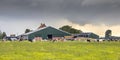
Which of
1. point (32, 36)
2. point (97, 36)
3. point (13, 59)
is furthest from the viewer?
point (97, 36)

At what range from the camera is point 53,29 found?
12794cm

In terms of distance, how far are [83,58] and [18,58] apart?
20.8ft

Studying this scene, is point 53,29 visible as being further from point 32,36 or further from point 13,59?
point 13,59

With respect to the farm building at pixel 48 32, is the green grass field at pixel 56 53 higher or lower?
lower

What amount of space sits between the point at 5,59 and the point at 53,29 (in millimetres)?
99704

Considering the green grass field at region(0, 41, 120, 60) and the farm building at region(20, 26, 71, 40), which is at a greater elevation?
the farm building at region(20, 26, 71, 40)

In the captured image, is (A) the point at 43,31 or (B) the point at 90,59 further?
(A) the point at 43,31

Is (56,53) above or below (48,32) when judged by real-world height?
below

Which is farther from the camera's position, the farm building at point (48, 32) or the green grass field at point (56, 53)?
the farm building at point (48, 32)

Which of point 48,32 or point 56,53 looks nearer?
point 56,53

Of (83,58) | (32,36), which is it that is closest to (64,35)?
(32,36)

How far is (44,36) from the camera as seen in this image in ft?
422

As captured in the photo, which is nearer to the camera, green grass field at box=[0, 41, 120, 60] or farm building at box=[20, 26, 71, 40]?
green grass field at box=[0, 41, 120, 60]

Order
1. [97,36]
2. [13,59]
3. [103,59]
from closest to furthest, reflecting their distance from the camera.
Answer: [13,59], [103,59], [97,36]
